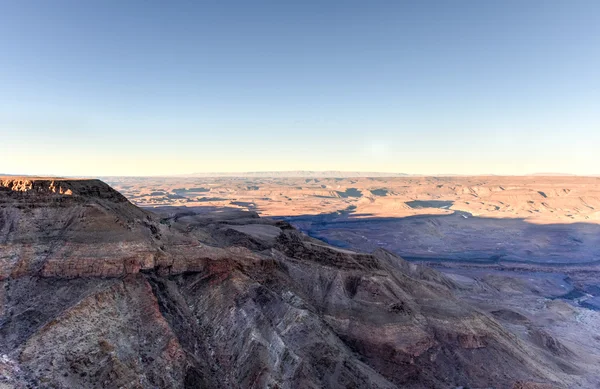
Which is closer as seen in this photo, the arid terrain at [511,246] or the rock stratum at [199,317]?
the rock stratum at [199,317]

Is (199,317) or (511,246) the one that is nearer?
(199,317)

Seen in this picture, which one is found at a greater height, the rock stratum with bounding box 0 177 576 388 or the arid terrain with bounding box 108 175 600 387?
the rock stratum with bounding box 0 177 576 388

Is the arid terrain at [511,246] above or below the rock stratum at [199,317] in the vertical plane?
below

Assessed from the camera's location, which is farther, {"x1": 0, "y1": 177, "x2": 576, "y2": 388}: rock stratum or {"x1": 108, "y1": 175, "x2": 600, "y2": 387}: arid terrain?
{"x1": 108, "y1": 175, "x2": 600, "y2": 387}: arid terrain

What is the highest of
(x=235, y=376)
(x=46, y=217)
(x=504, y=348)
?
(x=46, y=217)

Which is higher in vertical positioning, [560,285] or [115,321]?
[115,321]

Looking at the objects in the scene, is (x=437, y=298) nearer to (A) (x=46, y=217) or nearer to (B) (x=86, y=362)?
(B) (x=86, y=362)

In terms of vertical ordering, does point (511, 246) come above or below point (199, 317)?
below

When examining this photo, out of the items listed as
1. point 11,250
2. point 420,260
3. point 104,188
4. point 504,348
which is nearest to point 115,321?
point 11,250
